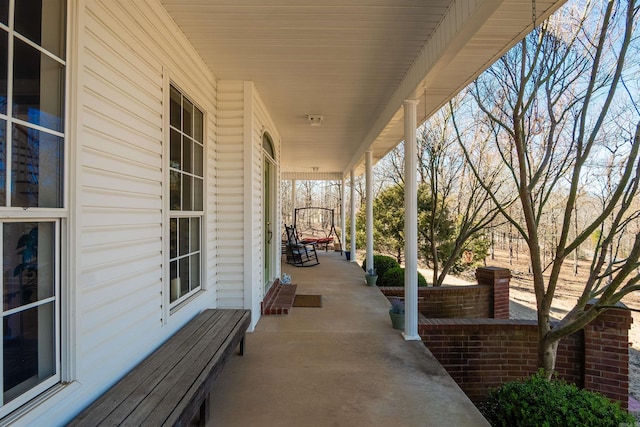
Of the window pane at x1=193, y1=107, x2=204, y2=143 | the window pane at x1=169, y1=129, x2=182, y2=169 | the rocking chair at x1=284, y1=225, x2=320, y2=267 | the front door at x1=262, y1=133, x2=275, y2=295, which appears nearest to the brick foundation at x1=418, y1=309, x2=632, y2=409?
the front door at x1=262, y1=133, x2=275, y2=295

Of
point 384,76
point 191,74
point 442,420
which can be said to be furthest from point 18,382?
point 384,76

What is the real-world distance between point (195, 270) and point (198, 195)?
73 centimetres

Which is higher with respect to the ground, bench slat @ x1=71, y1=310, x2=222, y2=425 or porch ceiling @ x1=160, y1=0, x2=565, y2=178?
porch ceiling @ x1=160, y1=0, x2=565, y2=178

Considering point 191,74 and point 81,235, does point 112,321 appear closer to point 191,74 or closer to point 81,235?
point 81,235

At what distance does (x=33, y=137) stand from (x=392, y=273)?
5.83 m

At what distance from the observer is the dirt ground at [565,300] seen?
528cm

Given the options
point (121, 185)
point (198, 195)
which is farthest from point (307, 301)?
point (121, 185)

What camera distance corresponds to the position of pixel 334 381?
2.65 meters

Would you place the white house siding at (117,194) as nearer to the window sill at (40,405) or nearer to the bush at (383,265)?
the window sill at (40,405)

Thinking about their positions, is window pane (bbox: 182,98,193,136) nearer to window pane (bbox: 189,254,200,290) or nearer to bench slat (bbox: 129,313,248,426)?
window pane (bbox: 189,254,200,290)

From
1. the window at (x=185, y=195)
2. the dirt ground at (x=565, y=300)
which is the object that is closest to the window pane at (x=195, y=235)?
the window at (x=185, y=195)

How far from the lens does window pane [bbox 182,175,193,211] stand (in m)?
2.93

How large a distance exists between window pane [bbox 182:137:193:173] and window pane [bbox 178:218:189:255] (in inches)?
18.3

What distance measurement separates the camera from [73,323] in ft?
5.12
